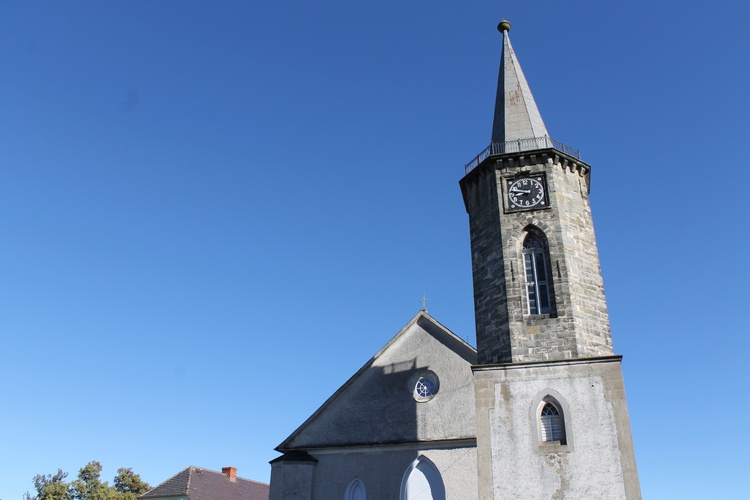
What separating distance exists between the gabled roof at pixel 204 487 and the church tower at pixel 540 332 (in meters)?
23.9

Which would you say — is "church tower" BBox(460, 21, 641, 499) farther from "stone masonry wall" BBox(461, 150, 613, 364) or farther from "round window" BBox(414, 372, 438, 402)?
"round window" BBox(414, 372, 438, 402)

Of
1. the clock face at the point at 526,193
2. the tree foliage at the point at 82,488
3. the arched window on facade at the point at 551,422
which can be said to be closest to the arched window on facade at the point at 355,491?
the arched window on facade at the point at 551,422

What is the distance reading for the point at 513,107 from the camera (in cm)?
2045

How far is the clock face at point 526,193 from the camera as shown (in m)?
17.8

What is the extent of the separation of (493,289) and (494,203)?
8.76 feet

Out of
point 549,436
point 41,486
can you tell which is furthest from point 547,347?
point 41,486

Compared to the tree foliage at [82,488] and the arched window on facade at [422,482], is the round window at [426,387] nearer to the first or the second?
the arched window on facade at [422,482]

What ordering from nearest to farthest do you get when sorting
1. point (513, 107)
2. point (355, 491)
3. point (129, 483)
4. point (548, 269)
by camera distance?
point (548, 269) < point (355, 491) < point (513, 107) < point (129, 483)

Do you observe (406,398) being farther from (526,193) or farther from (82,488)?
(82,488)

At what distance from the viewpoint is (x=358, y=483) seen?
19.6 m

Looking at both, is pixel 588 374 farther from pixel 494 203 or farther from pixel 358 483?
pixel 358 483

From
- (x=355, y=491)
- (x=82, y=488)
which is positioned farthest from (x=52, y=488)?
(x=355, y=491)

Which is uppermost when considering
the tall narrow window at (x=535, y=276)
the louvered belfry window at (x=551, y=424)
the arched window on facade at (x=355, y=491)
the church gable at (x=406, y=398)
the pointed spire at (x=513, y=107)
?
the pointed spire at (x=513, y=107)

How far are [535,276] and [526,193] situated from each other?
2578 mm
